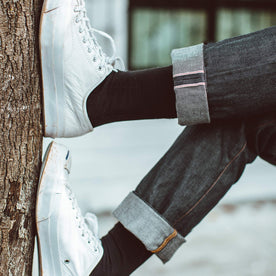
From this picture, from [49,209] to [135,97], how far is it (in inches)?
13.5

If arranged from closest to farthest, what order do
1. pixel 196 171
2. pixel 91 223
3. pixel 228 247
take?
pixel 196 171
pixel 91 223
pixel 228 247

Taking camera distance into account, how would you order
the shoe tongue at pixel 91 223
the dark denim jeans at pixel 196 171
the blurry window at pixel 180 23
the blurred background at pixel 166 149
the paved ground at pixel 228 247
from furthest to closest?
1. the blurry window at pixel 180 23
2. the blurred background at pixel 166 149
3. the paved ground at pixel 228 247
4. the shoe tongue at pixel 91 223
5. the dark denim jeans at pixel 196 171

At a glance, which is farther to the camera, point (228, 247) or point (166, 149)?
point (166, 149)

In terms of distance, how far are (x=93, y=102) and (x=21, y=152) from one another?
0.21 m

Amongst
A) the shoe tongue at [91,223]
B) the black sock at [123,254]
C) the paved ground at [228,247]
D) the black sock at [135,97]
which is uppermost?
the black sock at [135,97]

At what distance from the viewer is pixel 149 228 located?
4.26 feet

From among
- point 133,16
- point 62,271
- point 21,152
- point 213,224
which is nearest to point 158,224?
point 62,271

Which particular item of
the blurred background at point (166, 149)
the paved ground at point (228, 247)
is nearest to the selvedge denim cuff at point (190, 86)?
the paved ground at point (228, 247)

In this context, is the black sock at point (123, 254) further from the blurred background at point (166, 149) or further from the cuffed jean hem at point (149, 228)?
the blurred background at point (166, 149)

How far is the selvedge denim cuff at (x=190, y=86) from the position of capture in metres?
1.15

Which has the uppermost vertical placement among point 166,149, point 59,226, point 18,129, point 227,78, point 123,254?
point 227,78

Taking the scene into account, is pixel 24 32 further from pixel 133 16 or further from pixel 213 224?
pixel 133 16

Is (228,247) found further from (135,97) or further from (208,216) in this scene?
(135,97)

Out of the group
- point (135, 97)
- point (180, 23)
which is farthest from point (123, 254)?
point (180, 23)
